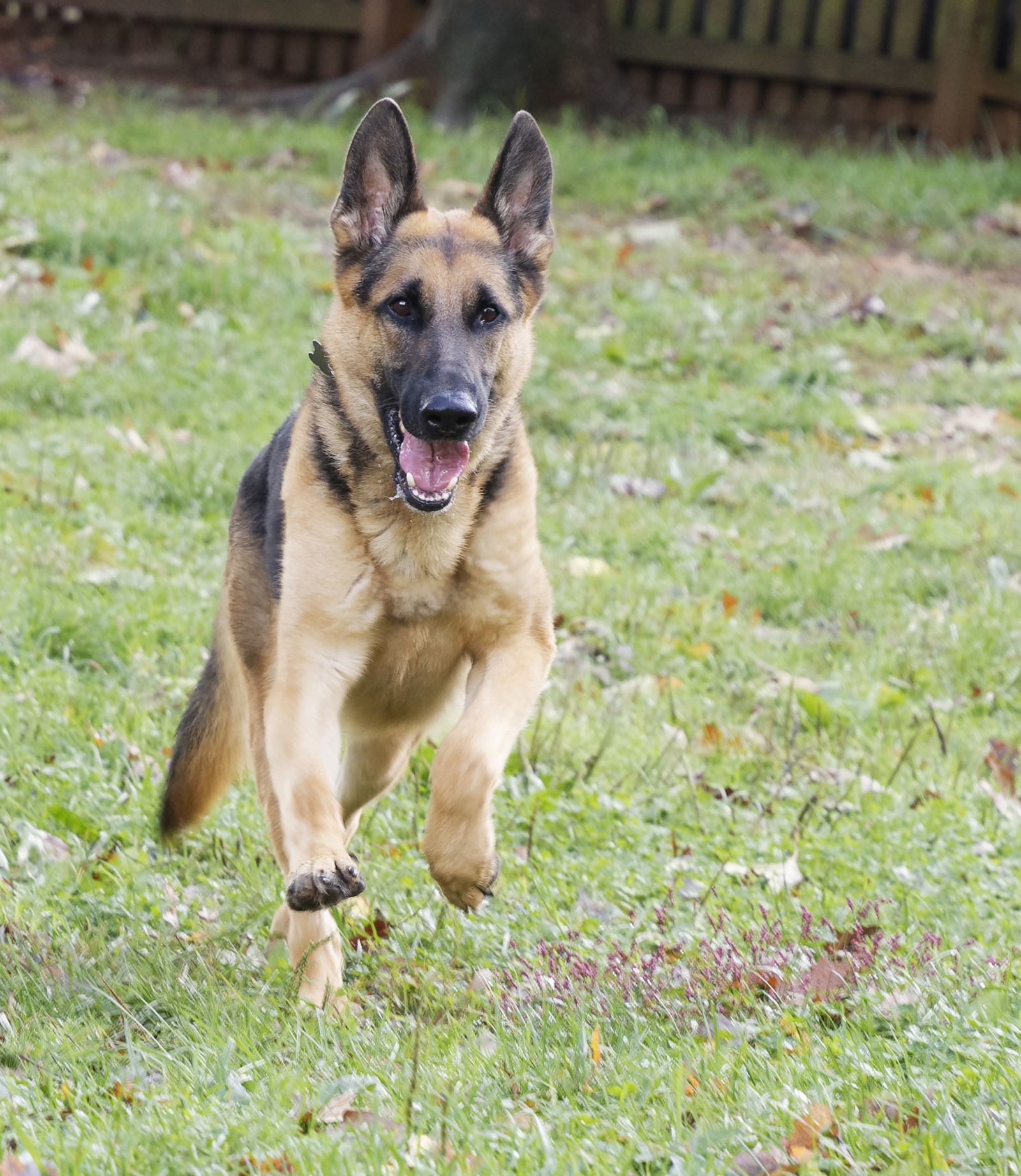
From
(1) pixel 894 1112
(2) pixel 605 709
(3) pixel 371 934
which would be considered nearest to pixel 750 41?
(2) pixel 605 709

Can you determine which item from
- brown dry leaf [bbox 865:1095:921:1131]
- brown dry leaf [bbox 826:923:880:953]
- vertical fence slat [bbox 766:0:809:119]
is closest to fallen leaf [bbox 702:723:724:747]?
brown dry leaf [bbox 826:923:880:953]

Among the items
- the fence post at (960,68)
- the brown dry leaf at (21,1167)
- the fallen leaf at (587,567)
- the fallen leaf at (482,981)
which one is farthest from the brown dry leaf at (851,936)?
the fence post at (960,68)

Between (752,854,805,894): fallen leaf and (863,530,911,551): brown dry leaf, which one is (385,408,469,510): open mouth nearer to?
(752,854,805,894): fallen leaf

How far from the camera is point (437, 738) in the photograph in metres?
4.89

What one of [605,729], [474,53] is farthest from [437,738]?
[474,53]

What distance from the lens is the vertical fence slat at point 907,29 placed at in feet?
40.7

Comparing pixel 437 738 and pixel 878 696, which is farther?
pixel 878 696

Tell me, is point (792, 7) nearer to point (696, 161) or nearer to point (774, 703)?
point (696, 161)

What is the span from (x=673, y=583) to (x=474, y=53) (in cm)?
750

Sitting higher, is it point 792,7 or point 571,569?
point 792,7

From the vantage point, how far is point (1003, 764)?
5047 millimetres

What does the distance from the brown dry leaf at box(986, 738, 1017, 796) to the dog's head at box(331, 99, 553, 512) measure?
2.16 m

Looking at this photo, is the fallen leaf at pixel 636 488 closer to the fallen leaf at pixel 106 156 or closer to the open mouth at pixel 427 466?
the open mouth at pixel 427 466

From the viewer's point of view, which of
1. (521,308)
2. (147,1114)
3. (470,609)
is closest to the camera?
(147,1114)
